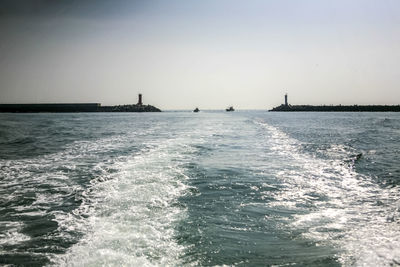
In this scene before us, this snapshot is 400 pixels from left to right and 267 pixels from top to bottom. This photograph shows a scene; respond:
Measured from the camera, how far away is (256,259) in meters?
4.12

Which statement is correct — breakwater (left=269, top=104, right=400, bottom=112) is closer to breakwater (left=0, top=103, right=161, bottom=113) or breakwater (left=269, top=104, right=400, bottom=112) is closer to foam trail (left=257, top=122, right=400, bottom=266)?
breakwater (left=0, top=103, right=161, bottom=113)

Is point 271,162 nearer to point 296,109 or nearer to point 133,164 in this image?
point 133,164

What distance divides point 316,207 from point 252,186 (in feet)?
7.07

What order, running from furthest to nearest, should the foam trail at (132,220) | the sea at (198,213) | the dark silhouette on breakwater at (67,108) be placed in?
the dark silhouette on breakwater at (67,108)
the sea at (198,213)
the foam trail at (132,220)

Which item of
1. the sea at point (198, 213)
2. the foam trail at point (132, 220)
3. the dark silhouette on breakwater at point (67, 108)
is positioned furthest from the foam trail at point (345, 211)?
the dark silhouette on breakwater at point (67, 108)

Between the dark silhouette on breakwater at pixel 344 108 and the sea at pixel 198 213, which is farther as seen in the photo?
the dark silhouette on breakwater at pixel 344 108

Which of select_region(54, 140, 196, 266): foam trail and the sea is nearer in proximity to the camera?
select_region(54, 140, 196, 266): foam trail

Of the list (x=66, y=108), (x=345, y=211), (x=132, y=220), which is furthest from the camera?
(x=66, y=108)

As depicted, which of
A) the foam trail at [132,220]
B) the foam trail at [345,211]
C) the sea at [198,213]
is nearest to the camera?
the foam trail at [132,220]

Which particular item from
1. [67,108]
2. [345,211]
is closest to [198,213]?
[345,211]

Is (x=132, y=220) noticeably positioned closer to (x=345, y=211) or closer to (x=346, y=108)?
(x=345, y=211)

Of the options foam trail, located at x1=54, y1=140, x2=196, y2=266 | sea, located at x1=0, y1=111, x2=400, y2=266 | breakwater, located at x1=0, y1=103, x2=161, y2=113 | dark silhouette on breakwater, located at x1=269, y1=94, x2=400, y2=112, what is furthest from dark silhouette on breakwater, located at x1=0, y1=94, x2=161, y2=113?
foam trail, located at x1=54, y1=140, x2=196, y2=266

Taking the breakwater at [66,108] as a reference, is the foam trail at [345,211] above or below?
below

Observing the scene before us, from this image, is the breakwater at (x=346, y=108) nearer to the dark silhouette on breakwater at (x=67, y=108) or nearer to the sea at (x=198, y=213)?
the dark silhouette on breakwater at (x=67, y=108)
